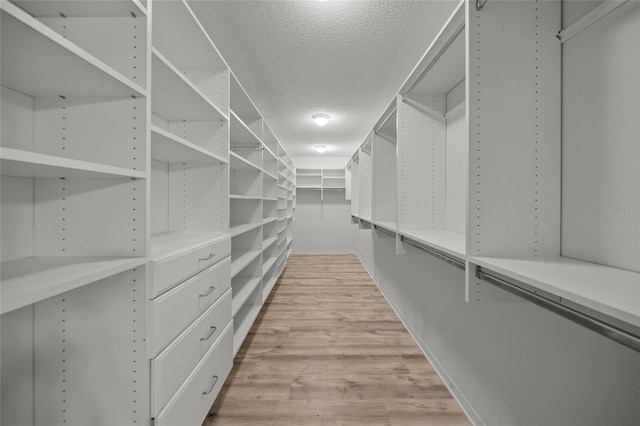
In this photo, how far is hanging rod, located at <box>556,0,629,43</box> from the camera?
2.64 feet

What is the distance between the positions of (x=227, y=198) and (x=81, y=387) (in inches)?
44.1

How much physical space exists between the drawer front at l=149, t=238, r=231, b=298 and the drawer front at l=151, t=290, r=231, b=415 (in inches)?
9.6

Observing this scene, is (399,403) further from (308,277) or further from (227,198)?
(308,277)

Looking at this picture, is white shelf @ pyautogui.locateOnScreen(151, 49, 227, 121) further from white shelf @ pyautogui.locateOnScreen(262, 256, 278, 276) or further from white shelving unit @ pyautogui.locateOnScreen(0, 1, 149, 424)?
white shelf @ pyautogui.locateOnScreen(262, 256, 278, 276)

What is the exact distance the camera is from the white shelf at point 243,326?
2025 mm

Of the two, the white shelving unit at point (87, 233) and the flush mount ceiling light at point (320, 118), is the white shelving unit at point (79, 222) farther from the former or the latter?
the flush mount ceiling light at point (320, 118)

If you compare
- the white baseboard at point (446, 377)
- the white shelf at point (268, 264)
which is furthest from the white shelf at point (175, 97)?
the white baseboard at point (446, 377)

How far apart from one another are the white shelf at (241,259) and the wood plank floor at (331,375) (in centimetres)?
70

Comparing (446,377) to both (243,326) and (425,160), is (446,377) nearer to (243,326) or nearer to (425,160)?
(425,160)

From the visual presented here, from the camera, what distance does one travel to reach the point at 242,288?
2.48 m

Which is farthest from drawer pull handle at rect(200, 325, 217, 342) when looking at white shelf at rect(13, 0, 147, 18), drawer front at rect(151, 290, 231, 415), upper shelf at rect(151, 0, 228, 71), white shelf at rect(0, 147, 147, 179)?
upper shelf at rect(151, 0, 228, 71)

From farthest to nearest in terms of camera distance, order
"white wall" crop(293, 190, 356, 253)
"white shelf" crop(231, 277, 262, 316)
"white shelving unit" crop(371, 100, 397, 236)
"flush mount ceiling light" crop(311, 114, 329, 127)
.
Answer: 1. "white wall" crop(293, 190, 356, 253)
2. "flush mount ceiling light" crop(311, 114, 329, 127)
3. "white shelving unit" crop(371, 100, 397, 236)
4. "white shelf" crop(231, 277, 262, 316)

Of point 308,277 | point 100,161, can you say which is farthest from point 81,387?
point 308,277

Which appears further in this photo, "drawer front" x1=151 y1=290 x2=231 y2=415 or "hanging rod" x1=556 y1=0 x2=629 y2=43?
"drawer front" x1=151 y1=290 x2=231 y2=415
